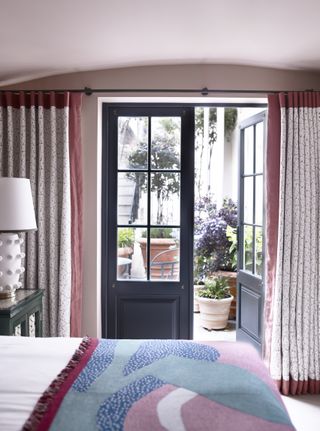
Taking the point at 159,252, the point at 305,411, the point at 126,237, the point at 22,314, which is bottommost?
the point at 305,411

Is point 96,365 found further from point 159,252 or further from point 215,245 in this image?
point 215,245

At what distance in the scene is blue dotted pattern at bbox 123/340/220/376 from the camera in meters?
1.65

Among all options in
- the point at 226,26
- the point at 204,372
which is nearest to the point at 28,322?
the point at 204,372

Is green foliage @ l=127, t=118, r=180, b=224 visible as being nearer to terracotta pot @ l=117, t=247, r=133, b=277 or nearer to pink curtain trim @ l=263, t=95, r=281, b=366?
terracotta pot @ l=117, t=247, r=133, b=277

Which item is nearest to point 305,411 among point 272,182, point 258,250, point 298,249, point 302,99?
point 298,249

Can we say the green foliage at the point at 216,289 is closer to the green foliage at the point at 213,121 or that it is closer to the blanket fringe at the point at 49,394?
the green foliage at the point at 213,121

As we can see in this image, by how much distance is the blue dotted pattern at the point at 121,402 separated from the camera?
3.96 feet

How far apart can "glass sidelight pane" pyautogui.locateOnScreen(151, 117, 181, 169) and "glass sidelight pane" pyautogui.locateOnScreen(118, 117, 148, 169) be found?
0.07m

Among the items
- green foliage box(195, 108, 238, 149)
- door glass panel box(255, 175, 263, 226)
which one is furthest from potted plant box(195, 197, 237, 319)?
door glass panel box(255, 175, 263, 226)

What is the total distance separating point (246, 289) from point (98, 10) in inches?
99.7

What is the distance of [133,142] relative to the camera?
3.36m

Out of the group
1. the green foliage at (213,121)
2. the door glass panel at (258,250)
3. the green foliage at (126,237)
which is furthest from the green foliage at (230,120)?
the green foliage at (126,237)

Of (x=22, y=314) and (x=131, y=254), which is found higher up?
(x=131, y=254)

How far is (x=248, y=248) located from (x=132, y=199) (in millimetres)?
1145
